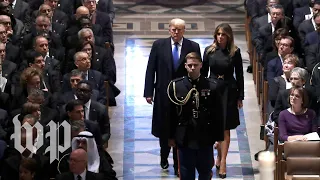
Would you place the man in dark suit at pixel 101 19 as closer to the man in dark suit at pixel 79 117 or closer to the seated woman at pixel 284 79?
the seated woman at pixel 284 79

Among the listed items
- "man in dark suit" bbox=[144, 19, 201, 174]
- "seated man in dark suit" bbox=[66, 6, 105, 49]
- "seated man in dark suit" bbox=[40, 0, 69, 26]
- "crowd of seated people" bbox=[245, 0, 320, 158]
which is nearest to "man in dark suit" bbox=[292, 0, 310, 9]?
"crowd of seated people" bbox=[245, 0, 320, 158]

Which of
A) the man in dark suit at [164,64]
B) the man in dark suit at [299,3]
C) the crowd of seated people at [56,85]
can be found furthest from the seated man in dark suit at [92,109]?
the man in dark suit at [299,3]

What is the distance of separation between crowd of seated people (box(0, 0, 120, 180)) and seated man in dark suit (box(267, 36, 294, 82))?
1.98m

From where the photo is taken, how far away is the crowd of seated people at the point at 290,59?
8836mm

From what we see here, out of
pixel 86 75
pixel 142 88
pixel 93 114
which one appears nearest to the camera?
pixel 93 114

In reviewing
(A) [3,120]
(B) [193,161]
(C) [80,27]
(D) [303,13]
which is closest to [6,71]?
(A) [3,120]

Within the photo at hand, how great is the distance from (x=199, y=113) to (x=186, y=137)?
0.26 m

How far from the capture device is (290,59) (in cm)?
971

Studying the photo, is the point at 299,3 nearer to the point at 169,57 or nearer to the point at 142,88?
the point at 142,88

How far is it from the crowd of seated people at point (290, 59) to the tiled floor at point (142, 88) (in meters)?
0.71

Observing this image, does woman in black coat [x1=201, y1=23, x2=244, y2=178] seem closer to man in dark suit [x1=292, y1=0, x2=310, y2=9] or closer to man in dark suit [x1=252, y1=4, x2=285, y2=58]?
man in dark suit [x1=252, y1=4, x2=285, y2=58]

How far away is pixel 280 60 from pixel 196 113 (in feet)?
8.87

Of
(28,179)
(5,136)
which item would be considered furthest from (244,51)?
(28,179)

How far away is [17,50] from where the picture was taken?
1096 centimetres
